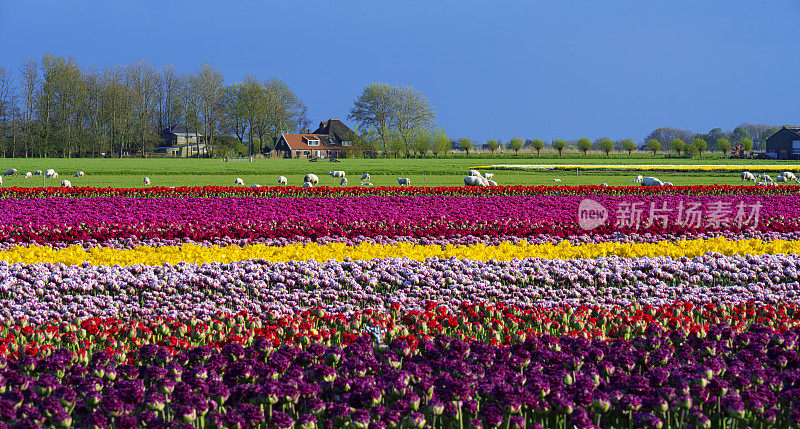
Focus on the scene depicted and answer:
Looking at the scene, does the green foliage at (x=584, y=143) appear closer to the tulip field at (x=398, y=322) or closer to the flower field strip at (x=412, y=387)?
the tulip field at (x=398, y=322)

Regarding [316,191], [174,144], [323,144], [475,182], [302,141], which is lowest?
[316,191]

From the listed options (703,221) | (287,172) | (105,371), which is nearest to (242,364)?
(105,371)

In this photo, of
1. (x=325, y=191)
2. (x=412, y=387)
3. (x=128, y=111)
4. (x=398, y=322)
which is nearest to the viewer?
(x=412, y=387)

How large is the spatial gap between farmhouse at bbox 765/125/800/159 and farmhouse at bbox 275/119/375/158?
53.9 m

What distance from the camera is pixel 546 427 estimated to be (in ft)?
13.0

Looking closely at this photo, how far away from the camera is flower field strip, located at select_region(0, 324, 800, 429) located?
147 inches

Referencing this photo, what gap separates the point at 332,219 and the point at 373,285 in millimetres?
5202

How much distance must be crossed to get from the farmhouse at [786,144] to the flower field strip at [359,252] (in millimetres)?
90502

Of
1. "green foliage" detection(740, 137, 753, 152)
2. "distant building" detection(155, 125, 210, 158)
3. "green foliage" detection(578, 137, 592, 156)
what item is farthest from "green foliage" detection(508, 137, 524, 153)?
"distant building" detection(155, 125, 210, 158)

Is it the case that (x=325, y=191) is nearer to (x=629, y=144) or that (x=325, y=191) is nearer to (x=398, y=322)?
(x=398, y=322)

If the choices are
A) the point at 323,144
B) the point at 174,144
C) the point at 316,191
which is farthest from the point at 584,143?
the point at 316,191

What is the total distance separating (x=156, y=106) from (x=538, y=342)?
89.1m

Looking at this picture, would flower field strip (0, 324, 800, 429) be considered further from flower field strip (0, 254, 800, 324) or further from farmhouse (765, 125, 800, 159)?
farmhouse (765, 125, 800, 159)

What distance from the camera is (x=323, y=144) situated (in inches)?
4178
